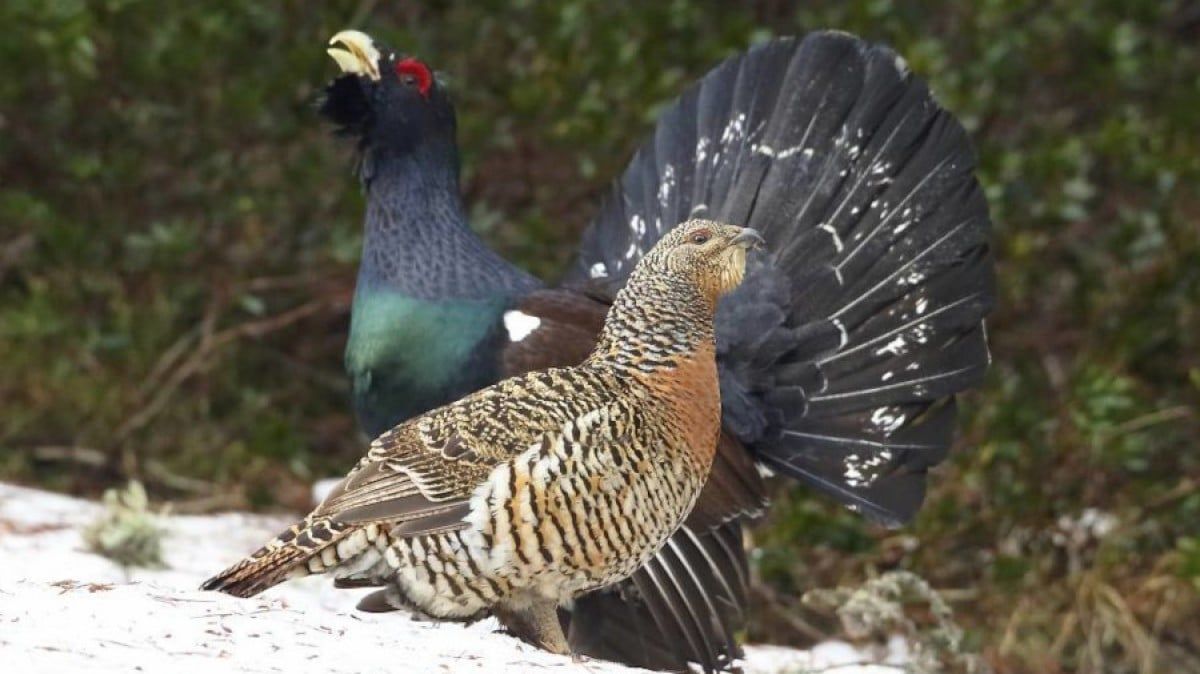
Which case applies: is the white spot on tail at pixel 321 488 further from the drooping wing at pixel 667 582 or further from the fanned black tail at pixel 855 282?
the fanned black tail at pixel 855 282

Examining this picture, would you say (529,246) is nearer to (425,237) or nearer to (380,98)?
(380,98)

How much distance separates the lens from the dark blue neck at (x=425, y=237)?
223 inches

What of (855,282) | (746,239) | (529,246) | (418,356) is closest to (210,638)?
(746,239)

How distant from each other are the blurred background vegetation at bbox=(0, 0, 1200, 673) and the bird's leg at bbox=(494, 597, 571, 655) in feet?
9.20

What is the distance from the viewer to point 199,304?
27.2 feet

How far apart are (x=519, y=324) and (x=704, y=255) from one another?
42.8 inches

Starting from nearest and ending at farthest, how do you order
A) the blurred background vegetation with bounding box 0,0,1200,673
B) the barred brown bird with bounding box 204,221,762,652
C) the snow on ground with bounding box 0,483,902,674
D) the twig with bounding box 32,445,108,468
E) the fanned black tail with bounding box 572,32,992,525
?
the snow on ground with bounding box 0,483,902,674
the barred brown bird with bounding box 204,221,762,652
the fanned black tail with bounding box 572,32,992,525
the blurred background vegetation with bounding box 0,0,1200,673
the twig with bounding box 32,445,108,468

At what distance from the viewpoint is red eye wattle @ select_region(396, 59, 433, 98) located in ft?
19.8

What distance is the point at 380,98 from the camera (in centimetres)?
601

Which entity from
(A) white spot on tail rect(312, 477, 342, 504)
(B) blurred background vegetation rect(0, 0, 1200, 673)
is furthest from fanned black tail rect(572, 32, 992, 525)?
(A) white spot on tail rect(312, 477, 342, 504)

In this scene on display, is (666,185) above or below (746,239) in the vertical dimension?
above

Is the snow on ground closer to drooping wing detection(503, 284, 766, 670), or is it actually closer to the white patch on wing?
drooping wing detection(503, 284, 766, 670)

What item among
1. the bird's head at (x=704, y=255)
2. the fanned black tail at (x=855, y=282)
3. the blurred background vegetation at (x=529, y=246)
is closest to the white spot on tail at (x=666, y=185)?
the fanned black tail at (x=855, y=282)

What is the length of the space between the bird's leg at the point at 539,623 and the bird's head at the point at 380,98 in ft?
6.65
